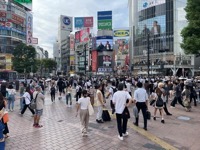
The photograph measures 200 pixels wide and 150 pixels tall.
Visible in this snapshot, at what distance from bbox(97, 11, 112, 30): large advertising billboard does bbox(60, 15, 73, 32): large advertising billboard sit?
45.3m

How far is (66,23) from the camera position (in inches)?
4658

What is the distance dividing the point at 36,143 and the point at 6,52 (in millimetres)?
60310

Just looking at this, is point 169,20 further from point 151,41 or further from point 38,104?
point 38,104

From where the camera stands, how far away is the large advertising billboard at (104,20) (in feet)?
241

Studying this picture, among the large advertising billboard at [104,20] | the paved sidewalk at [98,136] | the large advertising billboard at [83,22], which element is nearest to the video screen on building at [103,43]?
the large advertising billboard at [83,22]

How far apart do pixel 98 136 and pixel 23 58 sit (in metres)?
44.9

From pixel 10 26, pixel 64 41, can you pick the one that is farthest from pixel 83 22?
pixel 64 41

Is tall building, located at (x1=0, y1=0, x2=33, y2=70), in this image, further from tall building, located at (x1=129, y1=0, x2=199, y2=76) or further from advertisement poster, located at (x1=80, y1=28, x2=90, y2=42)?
tall building, located at (x1=129, y1=0, x2=199, y2=76)

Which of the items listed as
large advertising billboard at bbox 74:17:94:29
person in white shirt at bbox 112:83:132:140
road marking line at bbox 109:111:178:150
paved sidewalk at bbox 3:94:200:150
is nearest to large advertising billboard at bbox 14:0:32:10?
large advertising billboard at bbox 74:17:94:29

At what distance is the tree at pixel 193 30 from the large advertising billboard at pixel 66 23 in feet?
332

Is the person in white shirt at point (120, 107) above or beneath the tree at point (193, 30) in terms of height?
beneath

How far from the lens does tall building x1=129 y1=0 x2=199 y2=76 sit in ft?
196

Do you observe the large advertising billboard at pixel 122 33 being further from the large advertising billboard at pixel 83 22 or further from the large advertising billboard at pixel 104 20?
the large advertising billboard at pixel 104 20

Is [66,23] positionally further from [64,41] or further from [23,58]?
[23,58]
